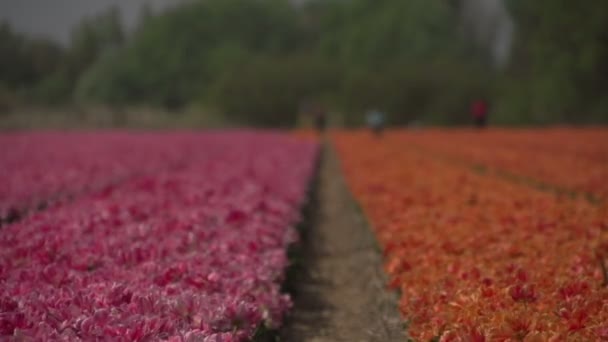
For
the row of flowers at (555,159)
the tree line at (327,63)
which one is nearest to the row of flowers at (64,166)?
the row of flowers at (555,159)

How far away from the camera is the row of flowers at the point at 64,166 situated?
9.54 metres

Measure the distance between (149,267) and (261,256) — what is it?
4.08ft

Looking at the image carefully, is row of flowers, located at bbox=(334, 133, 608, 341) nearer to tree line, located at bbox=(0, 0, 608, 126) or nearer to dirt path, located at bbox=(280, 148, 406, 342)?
dirt path, located at bbox=(280, 148, 406, 342)

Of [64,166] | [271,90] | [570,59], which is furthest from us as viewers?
[271,90]

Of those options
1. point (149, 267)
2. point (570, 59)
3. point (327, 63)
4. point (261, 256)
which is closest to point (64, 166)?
point (261, 256)

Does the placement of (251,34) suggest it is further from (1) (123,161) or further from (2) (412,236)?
(2) (412,236)

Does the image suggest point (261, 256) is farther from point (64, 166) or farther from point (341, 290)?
point (64, 166)

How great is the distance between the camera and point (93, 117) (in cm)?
3828

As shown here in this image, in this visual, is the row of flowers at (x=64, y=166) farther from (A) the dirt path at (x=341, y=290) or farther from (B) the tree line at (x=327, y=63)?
(B) the tree line at (x=327, y=63)

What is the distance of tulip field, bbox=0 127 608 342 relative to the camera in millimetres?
3938

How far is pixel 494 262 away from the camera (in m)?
5.53

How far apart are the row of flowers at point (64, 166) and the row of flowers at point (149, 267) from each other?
1309 mm

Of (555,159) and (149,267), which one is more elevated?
(555,159)

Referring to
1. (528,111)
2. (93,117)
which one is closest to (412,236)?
(93,117)
